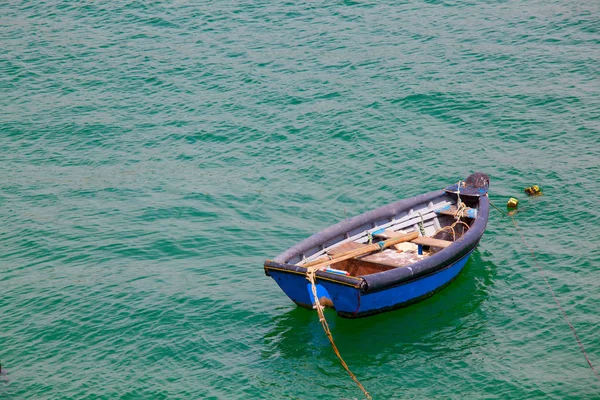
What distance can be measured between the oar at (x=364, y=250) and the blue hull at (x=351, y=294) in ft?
2.16

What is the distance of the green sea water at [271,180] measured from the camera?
56.6 feet

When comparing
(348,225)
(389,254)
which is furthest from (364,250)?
(348,225)

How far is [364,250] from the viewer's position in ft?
62.0

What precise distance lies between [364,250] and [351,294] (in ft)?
6.24

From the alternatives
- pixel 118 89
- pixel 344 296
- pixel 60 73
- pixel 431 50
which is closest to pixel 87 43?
pixel 60 73

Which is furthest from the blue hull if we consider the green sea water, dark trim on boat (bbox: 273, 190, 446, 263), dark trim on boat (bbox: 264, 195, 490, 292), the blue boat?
dark trim on boat (bbox: 273, 190, 446, 263)

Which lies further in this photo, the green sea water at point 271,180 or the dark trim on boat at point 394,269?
the green sea water at point 271,180

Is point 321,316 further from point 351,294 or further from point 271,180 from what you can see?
point 271,180

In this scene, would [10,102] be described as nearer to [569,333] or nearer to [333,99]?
[333,99]

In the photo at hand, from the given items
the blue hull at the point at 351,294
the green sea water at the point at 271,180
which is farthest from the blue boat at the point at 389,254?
the green sea water at the point at 271,180

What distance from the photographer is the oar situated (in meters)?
18.3

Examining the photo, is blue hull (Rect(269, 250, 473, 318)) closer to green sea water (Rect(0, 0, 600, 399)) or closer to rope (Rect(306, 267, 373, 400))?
rope (Rect(306, 267, 373, 400))

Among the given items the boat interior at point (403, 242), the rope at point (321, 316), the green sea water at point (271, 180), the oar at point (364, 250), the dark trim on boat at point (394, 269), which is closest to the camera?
the rope at point (321, 316)

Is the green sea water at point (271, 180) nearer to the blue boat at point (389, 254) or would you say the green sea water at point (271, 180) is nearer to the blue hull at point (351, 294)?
the blue hull at point (351, 294)
